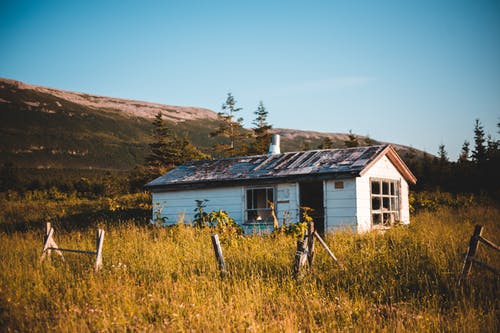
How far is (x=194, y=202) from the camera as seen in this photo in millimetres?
16406

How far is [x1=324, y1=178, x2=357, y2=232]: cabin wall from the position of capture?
44.1 feet

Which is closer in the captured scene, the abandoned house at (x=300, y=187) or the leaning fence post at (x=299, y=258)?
the leaning fence post at (x=299, y=258)

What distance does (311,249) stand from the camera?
284 inches

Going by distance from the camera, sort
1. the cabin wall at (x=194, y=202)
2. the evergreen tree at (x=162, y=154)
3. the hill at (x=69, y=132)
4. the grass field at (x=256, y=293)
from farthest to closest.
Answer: the hill at (x=69, y=132) < the evergreen tree at (x=162, y=154) < the cabin wall at (x=194, y=202) < the grass field at (x=256, y=293)

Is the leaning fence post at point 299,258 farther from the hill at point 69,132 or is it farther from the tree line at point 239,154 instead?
the hill at point 69,132

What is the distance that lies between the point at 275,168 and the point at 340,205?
315cm

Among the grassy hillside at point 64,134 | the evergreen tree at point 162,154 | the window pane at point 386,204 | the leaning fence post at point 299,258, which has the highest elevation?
the grassy hillside at point 64,134

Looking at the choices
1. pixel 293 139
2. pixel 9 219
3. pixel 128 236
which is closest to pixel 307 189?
pixel 128 236

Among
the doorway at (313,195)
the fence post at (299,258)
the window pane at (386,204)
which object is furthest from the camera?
the doorway at (313,195)

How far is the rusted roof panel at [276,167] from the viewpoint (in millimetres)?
14094

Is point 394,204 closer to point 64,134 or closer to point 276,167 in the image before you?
point 276,167

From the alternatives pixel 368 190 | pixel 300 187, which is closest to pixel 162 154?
pixel 300 187

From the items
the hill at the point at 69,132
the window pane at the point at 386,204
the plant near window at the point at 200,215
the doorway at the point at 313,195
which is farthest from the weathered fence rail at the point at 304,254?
the hill at the point at 69,132

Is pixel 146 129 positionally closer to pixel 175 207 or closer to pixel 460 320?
pixel 175 207
